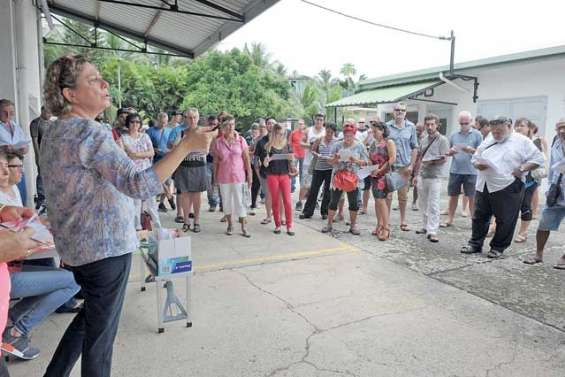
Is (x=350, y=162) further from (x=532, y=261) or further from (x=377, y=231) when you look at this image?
(x=532, y=261)

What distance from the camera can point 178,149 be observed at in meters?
1.81

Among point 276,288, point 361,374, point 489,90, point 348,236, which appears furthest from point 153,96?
point 361,374

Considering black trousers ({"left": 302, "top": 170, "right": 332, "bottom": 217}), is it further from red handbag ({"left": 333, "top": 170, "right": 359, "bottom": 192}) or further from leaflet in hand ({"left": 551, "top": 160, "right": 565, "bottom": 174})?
leaflet in hand ({"left": 551, "top": 160, "right": 565, "bottom": 174})

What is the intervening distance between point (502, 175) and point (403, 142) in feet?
5.79

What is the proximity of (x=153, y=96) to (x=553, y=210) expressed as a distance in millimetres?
24240

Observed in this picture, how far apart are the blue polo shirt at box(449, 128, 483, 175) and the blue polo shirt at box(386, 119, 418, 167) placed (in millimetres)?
768

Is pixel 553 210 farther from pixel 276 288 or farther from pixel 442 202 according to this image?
pixel 442 202

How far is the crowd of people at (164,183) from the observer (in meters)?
1.82

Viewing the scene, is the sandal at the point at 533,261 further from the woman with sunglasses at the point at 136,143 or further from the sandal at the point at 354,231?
the woman with sunglasses at the point at 136,143

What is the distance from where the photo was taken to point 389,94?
13.3m

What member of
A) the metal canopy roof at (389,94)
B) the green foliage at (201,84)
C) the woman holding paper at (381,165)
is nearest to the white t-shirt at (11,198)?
the woman holding paper at (381,165)

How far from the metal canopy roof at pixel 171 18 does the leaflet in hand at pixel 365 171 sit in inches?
114

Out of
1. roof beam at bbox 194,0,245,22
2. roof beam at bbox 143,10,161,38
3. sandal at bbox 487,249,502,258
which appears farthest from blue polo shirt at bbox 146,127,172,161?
sandal at bbox 487,249,502,258

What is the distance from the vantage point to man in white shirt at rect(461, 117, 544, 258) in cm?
508
